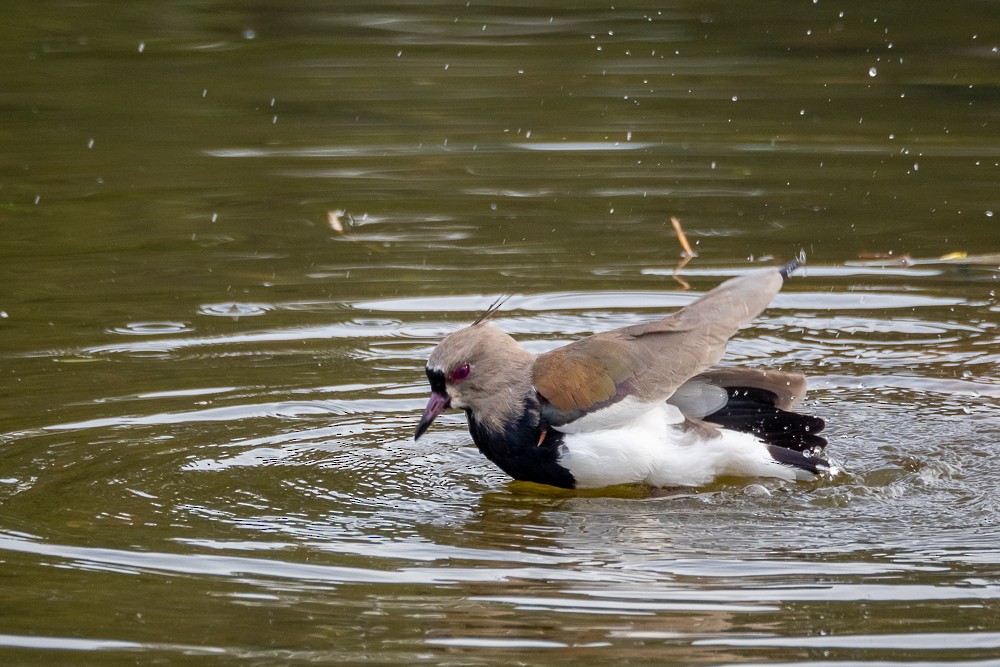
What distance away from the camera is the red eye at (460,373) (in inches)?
266

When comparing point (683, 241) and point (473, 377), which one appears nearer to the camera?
point (473, 377)

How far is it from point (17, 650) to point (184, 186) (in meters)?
7.09

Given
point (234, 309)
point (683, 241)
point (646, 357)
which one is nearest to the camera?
point (646, 357)

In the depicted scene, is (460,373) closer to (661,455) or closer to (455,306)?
(661,455)

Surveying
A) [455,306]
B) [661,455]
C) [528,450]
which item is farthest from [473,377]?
[455,306]

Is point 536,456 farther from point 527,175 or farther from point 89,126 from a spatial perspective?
point 89,126

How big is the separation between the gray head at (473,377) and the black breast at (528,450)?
0.08 meters

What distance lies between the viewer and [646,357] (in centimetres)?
676

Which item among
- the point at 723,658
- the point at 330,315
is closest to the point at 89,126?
the point at 330,315

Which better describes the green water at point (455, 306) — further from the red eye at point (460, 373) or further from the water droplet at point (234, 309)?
the red eye at point (460, 373)

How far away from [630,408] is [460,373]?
28.3 inches

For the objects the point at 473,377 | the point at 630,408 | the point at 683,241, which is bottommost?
the point at 630,408

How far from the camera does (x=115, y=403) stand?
7789 millimetres

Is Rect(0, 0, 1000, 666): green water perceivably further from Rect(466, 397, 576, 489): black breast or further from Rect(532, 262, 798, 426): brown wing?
Rect(532, 262, 798, 426): brown wing
